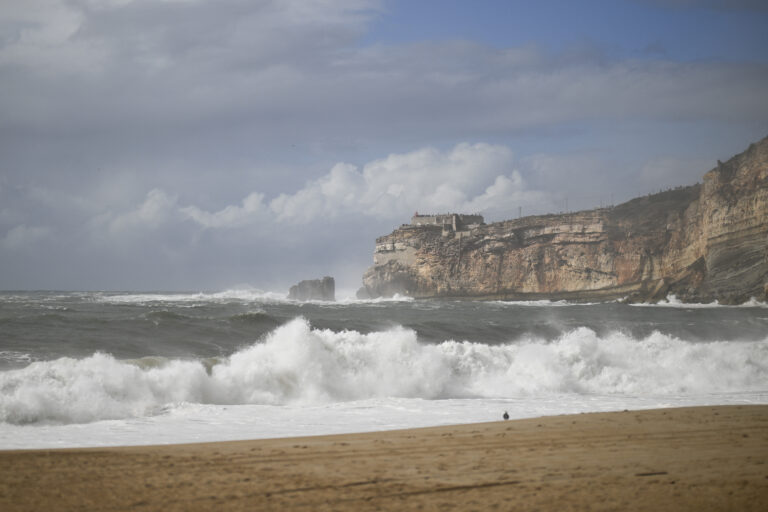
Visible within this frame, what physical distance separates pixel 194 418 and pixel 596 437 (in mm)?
6467

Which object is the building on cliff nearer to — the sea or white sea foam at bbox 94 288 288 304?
white sea foam at bbox 94 288 288 304

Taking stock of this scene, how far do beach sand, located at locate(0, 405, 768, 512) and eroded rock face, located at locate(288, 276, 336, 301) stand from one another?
251 feet

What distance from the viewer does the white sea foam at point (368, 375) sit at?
1119 cm

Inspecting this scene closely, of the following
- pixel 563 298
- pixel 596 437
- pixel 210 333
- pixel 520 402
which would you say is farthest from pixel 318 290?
pixel 596 437

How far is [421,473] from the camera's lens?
20.0ft

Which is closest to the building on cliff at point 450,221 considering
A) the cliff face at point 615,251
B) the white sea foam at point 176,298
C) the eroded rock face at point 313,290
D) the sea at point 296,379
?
the cliff face at point 615,251

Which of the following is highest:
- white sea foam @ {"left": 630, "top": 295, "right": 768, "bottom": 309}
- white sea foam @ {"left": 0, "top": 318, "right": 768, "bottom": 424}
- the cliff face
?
the cliff face

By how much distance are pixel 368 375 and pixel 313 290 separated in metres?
69.8

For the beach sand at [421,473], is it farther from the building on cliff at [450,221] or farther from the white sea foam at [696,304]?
the building on cliff at [450,221]

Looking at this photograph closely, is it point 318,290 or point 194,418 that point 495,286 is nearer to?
point 318,290

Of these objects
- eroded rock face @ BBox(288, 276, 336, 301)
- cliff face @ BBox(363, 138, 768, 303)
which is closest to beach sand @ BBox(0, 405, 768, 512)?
cliff face @ BBox(363, 138, 768, 303)

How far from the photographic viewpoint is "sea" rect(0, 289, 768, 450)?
10320 mm

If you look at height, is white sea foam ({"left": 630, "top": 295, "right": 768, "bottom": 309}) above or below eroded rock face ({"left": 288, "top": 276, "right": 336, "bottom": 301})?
below

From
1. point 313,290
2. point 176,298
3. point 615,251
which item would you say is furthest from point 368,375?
point 313,290
